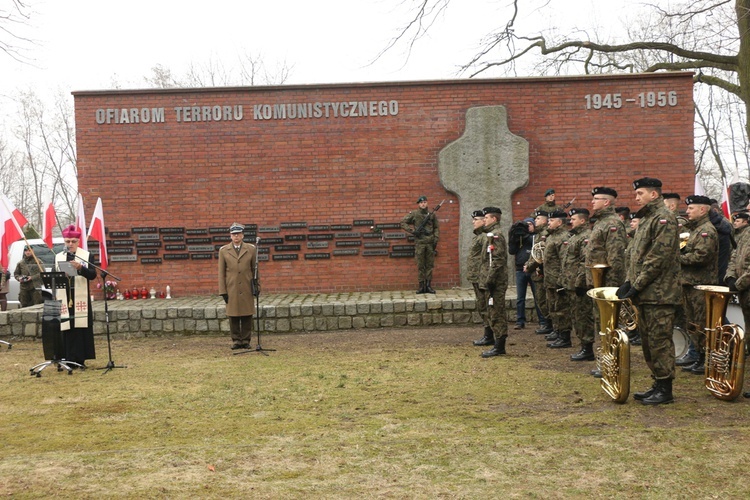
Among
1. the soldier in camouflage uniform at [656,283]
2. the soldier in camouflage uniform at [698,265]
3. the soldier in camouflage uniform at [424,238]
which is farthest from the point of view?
the soldier in camouflage uniform at [424,238]

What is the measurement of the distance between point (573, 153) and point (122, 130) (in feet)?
30.0

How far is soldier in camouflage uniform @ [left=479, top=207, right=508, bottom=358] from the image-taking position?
372 inches

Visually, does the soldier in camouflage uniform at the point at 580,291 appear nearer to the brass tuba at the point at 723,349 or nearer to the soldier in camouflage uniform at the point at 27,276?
the brass tuba at the point at 723,349

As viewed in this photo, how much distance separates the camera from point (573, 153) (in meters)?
14.6

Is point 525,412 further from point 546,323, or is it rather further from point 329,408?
point 546,323

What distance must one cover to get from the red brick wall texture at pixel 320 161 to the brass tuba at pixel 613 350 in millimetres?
7721

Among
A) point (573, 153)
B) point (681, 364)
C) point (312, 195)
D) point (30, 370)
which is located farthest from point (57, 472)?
point (573, 153)

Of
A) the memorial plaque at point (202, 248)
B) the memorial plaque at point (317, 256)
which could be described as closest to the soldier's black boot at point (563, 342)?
the memorial plaque at point (317, 256)

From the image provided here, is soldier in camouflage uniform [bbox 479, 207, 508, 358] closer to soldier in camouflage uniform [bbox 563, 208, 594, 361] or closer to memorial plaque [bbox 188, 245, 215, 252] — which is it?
A: soldier in camouflage uniform [bbox 563, 208, 594, 361]

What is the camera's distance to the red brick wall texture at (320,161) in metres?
14.5

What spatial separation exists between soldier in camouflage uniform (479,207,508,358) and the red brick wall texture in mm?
5032

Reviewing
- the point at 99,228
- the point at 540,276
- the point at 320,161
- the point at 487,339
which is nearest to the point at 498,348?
the point at 487,339

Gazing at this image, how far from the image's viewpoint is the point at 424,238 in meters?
14.0

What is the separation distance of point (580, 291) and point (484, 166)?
19.7ft
